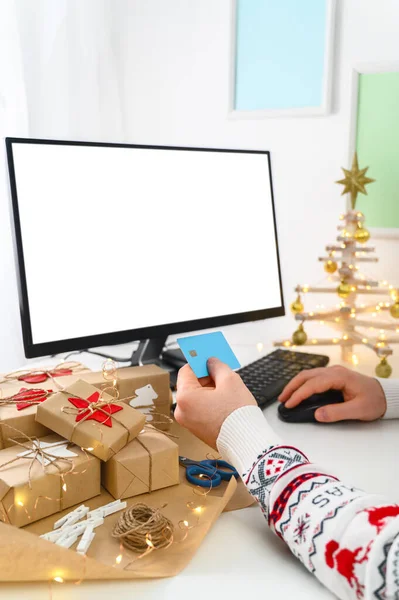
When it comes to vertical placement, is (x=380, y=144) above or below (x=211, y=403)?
above

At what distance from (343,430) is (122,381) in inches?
13.8

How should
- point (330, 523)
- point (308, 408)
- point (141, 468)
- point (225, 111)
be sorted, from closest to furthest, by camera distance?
1. point (330, 523)
2. point (141, 468)
3. point (308, 408)
4. point (225, 111)

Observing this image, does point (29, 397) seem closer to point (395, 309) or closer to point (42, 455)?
point (42, 455)

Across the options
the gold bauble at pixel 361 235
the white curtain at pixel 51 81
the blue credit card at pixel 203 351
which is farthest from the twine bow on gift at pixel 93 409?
the gold bauble at pixel 361 235

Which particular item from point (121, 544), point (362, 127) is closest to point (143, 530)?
point (121, 544)

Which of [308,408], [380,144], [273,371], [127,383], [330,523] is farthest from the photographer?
[380,144]

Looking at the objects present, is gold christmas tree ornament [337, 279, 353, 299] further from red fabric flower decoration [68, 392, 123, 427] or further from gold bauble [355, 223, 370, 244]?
red fabric flower decoration [68, 392, 123, 427]

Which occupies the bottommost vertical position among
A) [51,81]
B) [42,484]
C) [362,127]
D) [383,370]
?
[383,370]

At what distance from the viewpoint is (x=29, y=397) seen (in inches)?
26.6

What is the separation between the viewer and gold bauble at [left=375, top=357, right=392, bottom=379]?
3.75 feet

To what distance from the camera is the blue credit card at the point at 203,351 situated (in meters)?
0.74

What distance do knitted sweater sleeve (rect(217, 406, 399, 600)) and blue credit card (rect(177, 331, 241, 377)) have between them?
0.47 ft

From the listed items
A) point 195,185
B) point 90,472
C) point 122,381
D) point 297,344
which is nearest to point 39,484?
point 90,472

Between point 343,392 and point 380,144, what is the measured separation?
66cm
